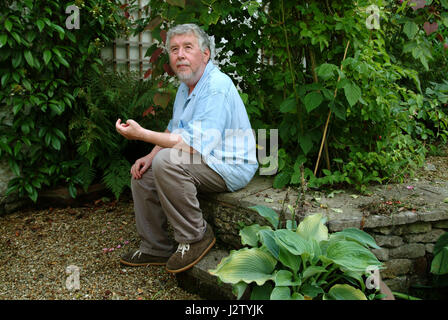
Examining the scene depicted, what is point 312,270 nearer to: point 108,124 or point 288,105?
point 288,105

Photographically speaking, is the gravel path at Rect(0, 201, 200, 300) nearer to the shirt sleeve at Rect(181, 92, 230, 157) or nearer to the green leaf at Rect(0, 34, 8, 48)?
the shirt sleeve at Rect(181, 92, 230, 157)

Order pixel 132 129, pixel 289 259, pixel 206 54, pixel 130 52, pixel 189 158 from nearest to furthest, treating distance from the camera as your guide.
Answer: pixel 289 259 → pixel 132 129 → pixel 189 158 → pixel 206 54 → pixel 130 52

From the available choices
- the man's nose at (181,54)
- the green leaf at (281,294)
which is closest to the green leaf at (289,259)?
the green leaf at (281,294)

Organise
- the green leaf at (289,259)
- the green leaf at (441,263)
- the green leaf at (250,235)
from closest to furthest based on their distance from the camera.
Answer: the green leaf at (289,259)
the green leaf at (250,235)
the green leaf at (441,263)

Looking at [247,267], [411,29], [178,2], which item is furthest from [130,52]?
[247,267]

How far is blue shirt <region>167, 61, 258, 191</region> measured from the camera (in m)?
2.20

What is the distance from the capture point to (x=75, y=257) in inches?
106

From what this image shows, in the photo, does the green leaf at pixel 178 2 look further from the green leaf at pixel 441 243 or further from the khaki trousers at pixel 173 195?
the green leaf at pixel 441 243

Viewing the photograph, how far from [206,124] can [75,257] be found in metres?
1.35

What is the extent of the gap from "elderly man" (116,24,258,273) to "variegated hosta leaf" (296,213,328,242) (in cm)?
64

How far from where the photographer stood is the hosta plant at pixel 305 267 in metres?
1.69

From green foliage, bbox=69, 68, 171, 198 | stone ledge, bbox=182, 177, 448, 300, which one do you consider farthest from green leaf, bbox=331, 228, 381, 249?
green foliage, bbox=69, 68, 171, 198

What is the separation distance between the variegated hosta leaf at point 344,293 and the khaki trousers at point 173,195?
84 centimetres

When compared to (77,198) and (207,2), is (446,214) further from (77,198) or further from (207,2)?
(77,198)
